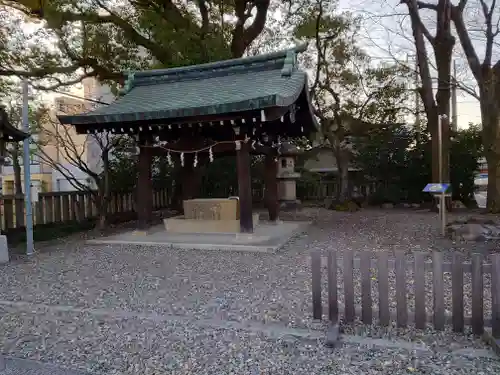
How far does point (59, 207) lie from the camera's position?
10.0 m

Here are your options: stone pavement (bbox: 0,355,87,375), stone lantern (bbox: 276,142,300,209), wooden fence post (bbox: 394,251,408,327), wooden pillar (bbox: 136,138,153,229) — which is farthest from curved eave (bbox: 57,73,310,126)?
stone lantern (bbox: 276,142,300,209)

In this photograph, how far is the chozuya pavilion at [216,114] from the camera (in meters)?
7.02

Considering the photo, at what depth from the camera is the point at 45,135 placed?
10.7 meters

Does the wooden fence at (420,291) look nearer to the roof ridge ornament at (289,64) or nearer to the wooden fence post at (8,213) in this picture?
the roof ridge ornament at (289,64)

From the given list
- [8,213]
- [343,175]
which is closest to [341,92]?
[343,175]

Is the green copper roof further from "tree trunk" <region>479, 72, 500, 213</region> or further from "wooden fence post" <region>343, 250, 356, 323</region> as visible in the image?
"tree trunk" <region>479, 72, 500, 213</region>

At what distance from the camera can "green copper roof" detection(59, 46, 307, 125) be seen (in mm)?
6836

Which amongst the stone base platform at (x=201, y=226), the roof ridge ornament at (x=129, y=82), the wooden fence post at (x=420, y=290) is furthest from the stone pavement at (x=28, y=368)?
the roof ridge ornament at (x=129, y=82)

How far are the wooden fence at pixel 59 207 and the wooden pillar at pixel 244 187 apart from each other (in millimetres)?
5066

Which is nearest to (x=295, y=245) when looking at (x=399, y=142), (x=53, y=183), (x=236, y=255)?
(x=236, y=255)

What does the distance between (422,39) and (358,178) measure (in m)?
6.22

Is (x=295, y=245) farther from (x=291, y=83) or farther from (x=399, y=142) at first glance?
(x=399, y=142)

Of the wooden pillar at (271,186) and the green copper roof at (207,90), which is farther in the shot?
the wooden pillar at (271,186)

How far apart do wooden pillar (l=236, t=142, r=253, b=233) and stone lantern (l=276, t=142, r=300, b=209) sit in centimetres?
466
